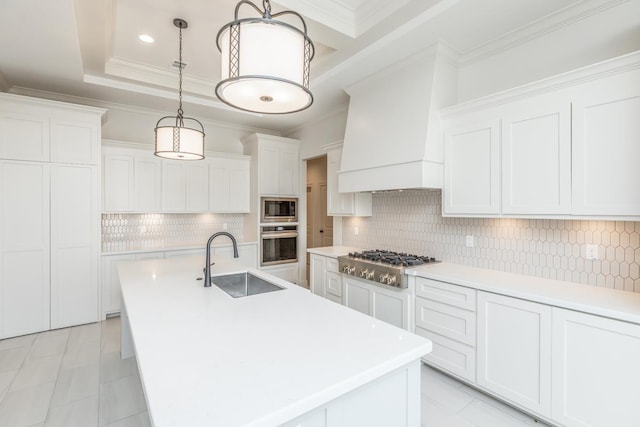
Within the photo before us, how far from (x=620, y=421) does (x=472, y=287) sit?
1.00 metres

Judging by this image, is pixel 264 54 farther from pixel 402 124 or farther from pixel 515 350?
pixel 515 350

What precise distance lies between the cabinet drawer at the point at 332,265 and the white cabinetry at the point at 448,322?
1137 mm

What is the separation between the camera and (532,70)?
2547mm

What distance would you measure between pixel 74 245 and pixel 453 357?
431 centimetres

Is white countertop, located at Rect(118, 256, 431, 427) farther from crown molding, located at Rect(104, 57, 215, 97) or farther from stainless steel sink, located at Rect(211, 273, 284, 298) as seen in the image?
crown molding, located at Rect(104, 57, 215, 97)

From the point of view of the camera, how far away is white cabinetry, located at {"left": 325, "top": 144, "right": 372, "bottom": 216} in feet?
13.1

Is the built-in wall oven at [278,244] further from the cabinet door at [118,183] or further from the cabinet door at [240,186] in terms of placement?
the cabinet door at [118,183]

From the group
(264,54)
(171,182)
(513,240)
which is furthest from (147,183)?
(513,240)

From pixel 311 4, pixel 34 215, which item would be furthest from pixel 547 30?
pixel 34 215

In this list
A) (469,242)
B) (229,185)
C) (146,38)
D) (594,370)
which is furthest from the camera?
(229,185)

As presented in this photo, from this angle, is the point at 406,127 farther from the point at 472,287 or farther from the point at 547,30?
the point at 472,287

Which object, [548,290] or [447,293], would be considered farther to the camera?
[447,293]

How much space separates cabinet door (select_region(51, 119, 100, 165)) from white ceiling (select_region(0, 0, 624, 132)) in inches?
19.4

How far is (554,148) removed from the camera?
2131 mm
